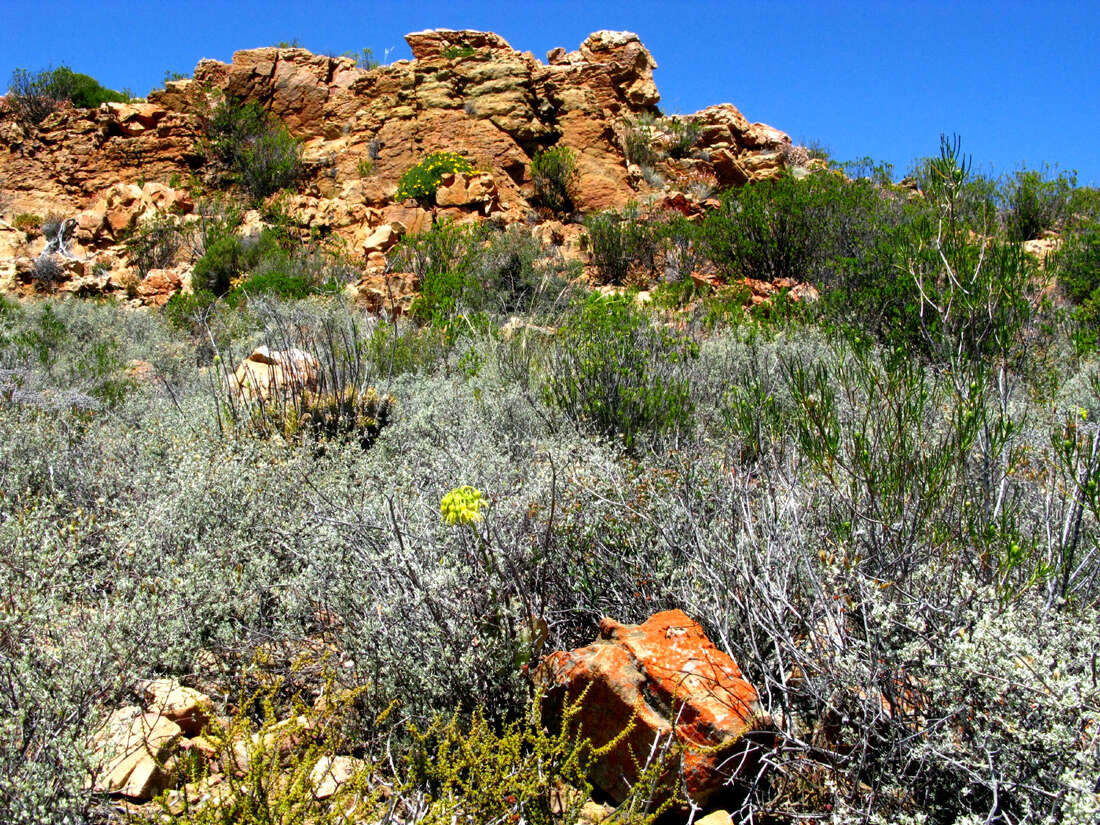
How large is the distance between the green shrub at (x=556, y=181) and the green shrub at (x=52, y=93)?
11.2m


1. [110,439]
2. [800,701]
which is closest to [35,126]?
[110,439]

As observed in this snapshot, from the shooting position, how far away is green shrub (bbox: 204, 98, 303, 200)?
1500 centimetres

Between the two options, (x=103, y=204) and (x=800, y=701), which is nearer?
(x=800, y=701)

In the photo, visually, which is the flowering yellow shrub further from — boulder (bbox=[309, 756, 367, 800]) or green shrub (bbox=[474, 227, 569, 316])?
green shrub (bbox=[474, 227, 569, 316])

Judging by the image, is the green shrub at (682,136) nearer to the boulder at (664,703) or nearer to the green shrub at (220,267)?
the green shrub at (220,267)

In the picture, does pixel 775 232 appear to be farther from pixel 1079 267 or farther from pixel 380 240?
pixel 380 240

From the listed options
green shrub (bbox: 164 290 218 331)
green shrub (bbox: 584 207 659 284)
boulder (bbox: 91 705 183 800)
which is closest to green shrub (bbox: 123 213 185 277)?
green shrub (bbox: 164 290 218 331)

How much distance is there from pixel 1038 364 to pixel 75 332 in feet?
32.9

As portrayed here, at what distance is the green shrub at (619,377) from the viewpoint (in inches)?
166

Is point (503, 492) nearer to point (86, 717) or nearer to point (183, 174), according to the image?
point (86, 717)

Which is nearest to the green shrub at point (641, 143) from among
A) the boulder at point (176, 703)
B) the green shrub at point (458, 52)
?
the green shrub at point (458, 52)

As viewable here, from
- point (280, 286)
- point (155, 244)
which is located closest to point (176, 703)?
point (280, 286)

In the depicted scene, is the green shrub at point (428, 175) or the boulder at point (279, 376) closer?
the boulder at point (279, 376)

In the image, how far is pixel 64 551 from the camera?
259cm
